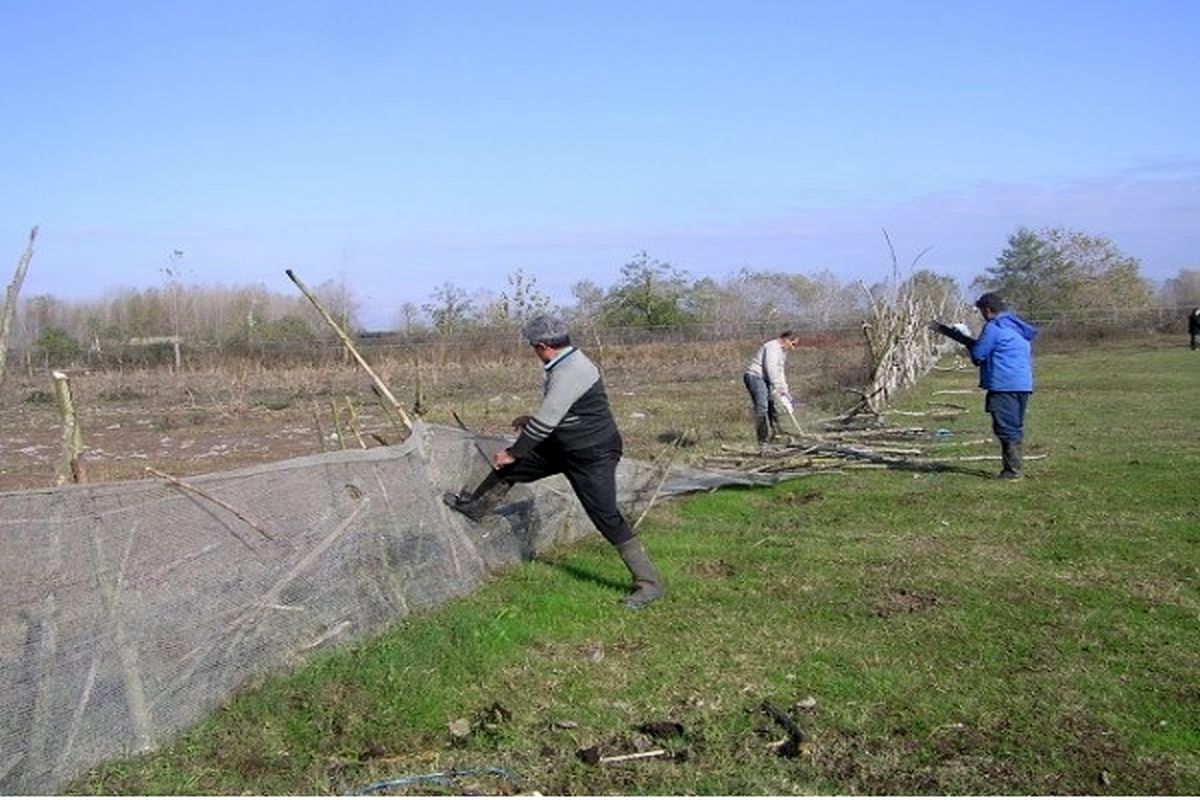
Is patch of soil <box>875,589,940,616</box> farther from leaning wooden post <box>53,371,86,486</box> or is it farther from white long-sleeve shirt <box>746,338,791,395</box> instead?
white long-sleeve shirt <box>746,338,791,395</box>

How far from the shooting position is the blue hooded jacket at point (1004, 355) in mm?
10766

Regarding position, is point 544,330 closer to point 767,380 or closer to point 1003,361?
point 1003,361

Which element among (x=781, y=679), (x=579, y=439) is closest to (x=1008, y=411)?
(x=579, y=439)

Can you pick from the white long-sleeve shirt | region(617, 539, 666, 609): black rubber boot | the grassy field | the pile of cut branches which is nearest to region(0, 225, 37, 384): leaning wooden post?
the grassy field

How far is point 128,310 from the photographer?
57.1 m

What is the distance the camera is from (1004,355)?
1080cm

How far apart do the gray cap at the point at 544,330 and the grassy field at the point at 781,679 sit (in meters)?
1.56

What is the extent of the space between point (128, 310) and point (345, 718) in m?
57.1

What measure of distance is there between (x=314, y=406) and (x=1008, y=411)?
6.38 m

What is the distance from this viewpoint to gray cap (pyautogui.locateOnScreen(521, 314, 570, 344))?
664 cm

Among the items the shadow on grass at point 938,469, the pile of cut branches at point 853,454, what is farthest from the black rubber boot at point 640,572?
the shadow on grass at point 938,469

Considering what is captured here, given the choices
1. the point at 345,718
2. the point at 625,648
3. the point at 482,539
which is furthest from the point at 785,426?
the point at 345,718

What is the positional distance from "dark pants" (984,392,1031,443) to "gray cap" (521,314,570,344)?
5.76 metres

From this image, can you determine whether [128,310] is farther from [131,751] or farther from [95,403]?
[131,751]
